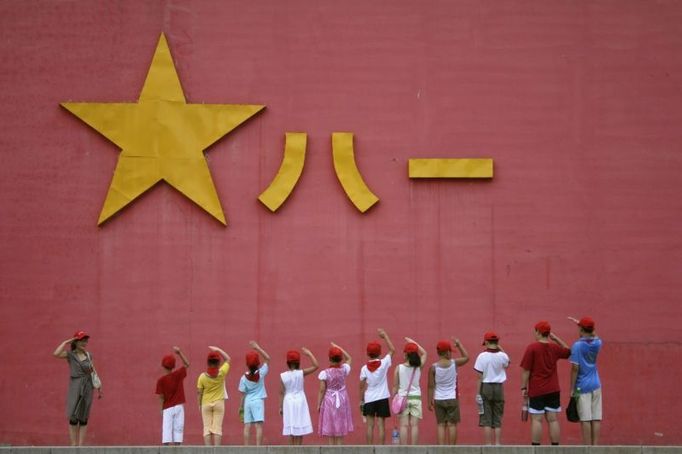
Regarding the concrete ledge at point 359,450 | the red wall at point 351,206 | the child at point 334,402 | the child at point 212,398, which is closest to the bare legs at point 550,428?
the concrete ledge at point 359,450

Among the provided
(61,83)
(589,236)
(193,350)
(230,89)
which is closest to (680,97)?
(589,236)

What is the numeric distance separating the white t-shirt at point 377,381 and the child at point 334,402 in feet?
0.83

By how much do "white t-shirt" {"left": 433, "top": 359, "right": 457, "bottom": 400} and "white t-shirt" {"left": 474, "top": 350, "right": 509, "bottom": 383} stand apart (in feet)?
1.05

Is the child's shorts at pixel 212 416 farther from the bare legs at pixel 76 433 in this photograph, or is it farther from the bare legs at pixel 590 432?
the bare legs at pixel 590 432

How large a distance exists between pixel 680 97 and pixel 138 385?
27.0 feet

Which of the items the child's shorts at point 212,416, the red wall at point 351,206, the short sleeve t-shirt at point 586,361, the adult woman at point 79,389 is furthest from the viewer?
the red wall at point 351,206

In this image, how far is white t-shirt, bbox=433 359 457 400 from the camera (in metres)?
11.9

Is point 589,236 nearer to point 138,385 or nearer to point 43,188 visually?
point 138,385

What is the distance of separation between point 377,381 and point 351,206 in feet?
10.6

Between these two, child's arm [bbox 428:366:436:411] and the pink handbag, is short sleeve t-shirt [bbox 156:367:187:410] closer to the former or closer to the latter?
the pink handbag

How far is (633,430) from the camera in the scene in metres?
14.2

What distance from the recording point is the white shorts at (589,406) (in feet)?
38.8

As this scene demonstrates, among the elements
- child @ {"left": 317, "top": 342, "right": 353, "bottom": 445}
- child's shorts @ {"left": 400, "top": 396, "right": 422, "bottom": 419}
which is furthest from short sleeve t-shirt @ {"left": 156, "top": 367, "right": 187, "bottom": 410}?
child's shorts @ {"left": 400, "top": 396, "right": 422, "bottom": 419}

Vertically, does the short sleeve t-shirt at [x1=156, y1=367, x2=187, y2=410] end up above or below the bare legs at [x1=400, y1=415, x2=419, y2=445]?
above
